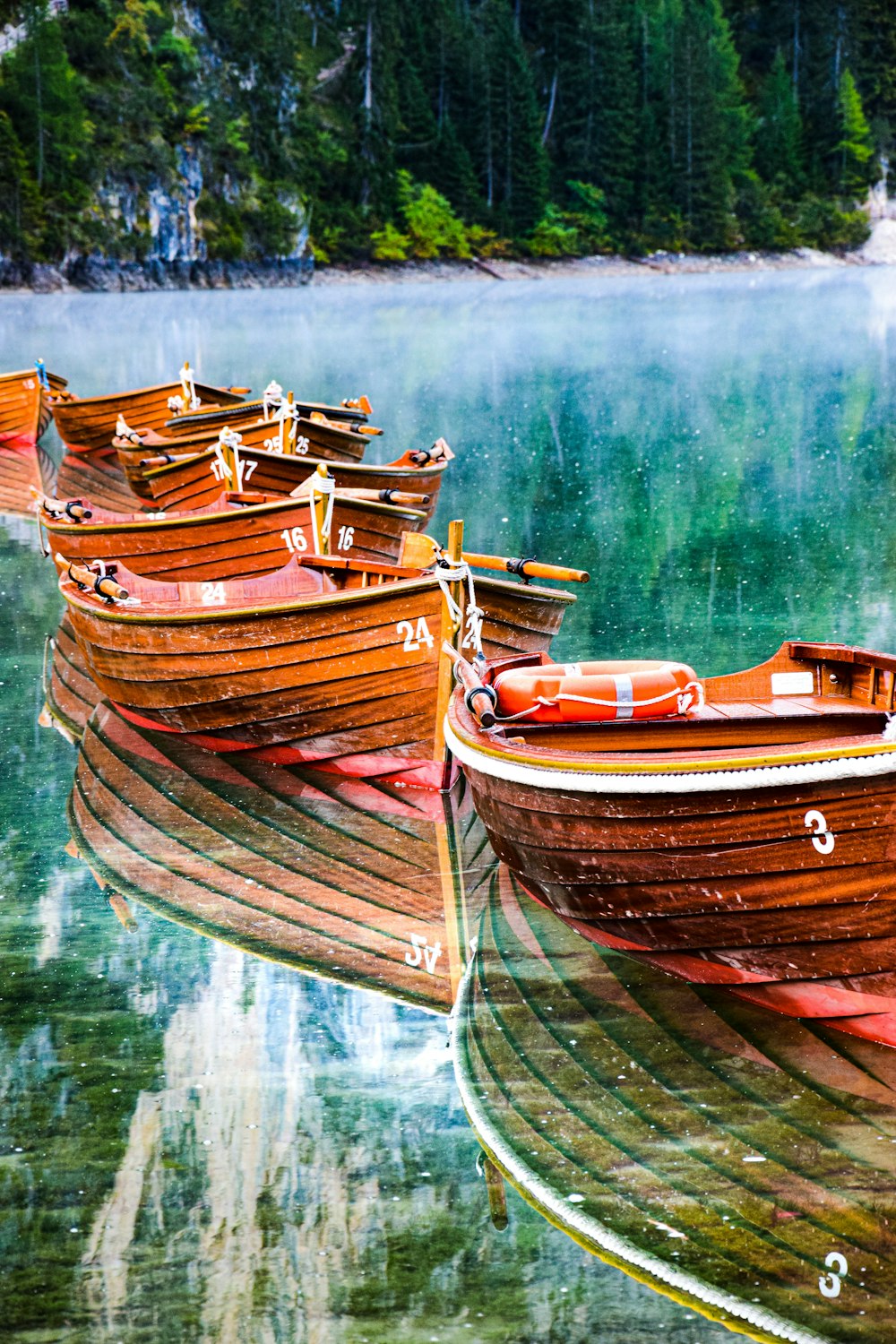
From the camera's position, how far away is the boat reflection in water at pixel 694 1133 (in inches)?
198

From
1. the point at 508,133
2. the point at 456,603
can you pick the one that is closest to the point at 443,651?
the point at 456,603

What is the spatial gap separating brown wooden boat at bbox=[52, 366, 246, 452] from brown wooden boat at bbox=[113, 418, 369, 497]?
370 centimetres

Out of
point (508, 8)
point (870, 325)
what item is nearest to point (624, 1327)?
point (870, 325)

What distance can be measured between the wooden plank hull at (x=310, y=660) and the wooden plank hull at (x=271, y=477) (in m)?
3.45

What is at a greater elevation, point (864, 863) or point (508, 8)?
point (508, 8)

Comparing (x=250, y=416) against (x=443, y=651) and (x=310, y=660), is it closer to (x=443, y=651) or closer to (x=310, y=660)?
(x=310, y=660)

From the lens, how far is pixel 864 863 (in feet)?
19.5

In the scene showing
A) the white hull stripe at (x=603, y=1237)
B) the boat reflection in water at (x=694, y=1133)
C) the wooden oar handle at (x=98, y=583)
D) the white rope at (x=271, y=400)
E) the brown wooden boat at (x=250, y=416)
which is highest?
the white rope at (x=271, y=400)

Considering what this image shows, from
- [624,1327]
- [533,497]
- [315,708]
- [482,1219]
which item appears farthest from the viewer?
[533,497]

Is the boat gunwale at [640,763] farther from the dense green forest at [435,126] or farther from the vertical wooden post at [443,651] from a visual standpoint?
the dense green forest at [435,126]

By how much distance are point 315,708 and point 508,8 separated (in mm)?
89955

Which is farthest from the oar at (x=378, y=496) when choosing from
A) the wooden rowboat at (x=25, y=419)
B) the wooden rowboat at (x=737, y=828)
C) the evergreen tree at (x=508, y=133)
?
the evergreen tree at (x=508, y=133)

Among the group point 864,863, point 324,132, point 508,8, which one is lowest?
point 864,863

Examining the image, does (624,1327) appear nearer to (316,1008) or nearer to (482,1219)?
(482,1219)
